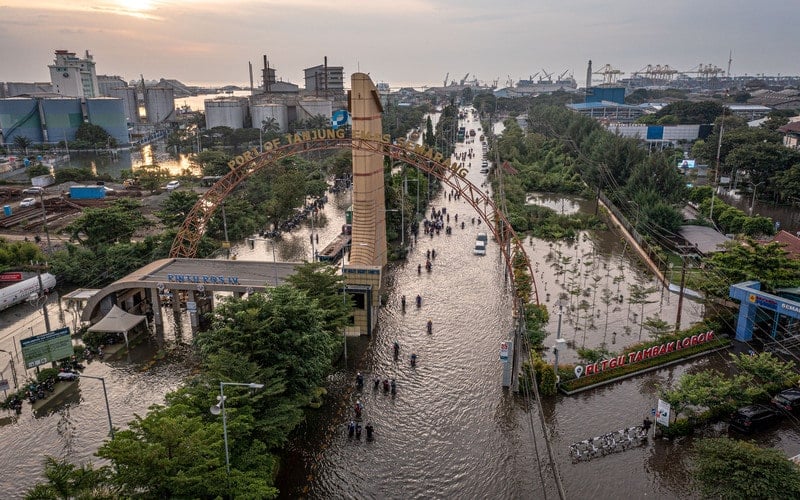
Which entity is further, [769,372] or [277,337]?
[769,372]

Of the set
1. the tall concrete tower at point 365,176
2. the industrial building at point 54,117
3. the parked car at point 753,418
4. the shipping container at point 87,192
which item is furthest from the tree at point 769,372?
the industrial building at point 54,117

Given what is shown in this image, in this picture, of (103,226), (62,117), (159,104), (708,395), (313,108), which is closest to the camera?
(708,395)

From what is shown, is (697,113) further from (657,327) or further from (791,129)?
(657,327)

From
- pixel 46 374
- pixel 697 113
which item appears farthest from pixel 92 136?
pixel 697 113

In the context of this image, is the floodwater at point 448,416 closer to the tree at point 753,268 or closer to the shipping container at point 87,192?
the tree at point 753,268

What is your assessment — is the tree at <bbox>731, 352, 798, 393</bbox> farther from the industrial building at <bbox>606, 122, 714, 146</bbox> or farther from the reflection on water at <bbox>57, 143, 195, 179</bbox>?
the industrial building at <bbox>606, 122, 714, 146</bbox>

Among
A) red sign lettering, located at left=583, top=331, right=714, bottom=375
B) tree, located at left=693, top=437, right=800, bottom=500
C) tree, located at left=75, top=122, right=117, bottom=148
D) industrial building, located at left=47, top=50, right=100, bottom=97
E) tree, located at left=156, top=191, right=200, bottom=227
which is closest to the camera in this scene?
tree, located at left=693, top=437, right=800, bottom=500

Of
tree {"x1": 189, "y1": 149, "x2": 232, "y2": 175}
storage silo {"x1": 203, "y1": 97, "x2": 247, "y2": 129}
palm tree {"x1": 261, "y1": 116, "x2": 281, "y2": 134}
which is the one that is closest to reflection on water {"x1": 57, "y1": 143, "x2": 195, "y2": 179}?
tree {"x1": 189, "y1": 149, "x2": 232, "y2": 175}
